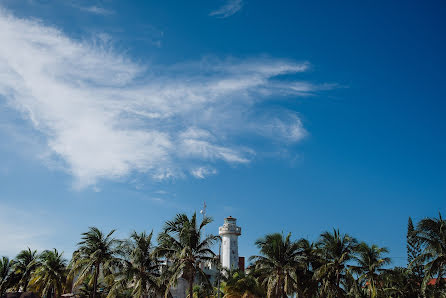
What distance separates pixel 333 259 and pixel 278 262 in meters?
5.37

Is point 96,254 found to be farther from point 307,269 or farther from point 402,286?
point 402,286

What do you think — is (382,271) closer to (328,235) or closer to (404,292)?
(328,235)

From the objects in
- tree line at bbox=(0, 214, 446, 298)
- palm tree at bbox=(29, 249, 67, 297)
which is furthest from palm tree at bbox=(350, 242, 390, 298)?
palm tree at bbox=(29, 249, 67, 297)

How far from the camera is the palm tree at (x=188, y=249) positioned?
3203cm

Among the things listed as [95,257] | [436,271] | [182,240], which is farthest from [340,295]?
[95,257]

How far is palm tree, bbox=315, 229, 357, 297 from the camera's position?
37688 millimetres

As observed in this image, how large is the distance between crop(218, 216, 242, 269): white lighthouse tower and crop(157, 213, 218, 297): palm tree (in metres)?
53.1

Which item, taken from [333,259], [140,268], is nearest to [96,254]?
[140,268]

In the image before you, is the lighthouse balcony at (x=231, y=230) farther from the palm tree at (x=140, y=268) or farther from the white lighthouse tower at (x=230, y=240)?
the palm tree at (x=140, y=268)

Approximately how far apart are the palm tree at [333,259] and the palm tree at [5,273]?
38.3m

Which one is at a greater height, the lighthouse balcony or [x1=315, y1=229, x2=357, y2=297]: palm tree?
the lighthouse balcony

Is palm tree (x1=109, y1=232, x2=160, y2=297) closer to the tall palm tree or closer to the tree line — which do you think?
the tree line

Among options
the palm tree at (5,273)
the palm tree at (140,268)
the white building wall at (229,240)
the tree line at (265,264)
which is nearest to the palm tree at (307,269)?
the tree line at (265,264)

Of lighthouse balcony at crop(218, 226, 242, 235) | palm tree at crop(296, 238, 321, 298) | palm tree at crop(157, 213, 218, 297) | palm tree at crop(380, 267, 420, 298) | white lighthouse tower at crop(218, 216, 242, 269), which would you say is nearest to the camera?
palm tree at crop(157, 213, 218, 297)
